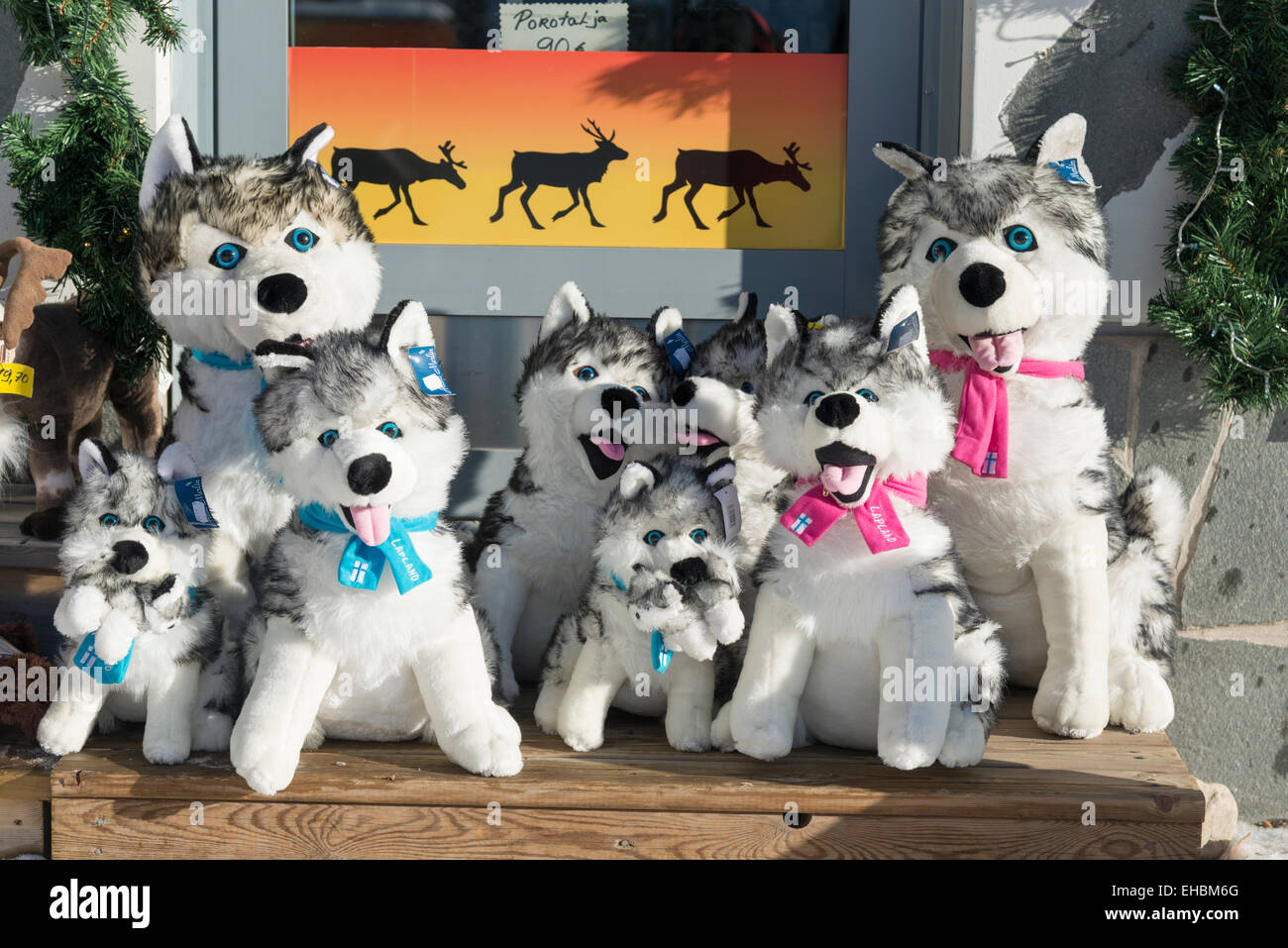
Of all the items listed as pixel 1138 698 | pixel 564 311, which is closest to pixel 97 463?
pixel 564 311

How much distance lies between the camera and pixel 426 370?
231cm

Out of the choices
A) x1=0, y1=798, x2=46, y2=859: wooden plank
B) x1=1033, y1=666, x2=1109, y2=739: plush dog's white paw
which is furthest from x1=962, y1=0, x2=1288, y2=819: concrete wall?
x1=0, y1=798, x2=46, y2=859: wooden plank

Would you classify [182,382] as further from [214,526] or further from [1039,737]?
[1039,737]

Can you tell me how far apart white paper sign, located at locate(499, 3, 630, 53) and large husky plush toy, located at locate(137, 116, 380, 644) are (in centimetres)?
106

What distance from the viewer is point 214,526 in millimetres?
2541

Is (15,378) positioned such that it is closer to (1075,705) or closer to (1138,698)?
(1075,705)

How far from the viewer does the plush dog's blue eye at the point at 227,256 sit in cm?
268

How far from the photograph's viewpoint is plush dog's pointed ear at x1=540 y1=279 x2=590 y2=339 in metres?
2.88

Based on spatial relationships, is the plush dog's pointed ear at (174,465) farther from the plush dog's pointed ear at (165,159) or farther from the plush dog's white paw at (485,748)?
the plush dog's white paw at (485,748)

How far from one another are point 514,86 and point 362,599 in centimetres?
192

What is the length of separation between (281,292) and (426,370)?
1.71 feet

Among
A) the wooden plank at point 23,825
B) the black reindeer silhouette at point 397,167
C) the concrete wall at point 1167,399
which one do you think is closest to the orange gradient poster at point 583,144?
the black reindeer silhouette at point 397,167

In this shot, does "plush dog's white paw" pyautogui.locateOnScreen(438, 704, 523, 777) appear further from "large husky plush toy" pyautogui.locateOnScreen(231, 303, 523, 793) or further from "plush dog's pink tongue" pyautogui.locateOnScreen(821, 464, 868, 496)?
"plush dog's pink tongue" pyautogui.locateOnScreen(821, 464, 868, 496)

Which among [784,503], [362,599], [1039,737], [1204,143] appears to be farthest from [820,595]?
[1204,143]
